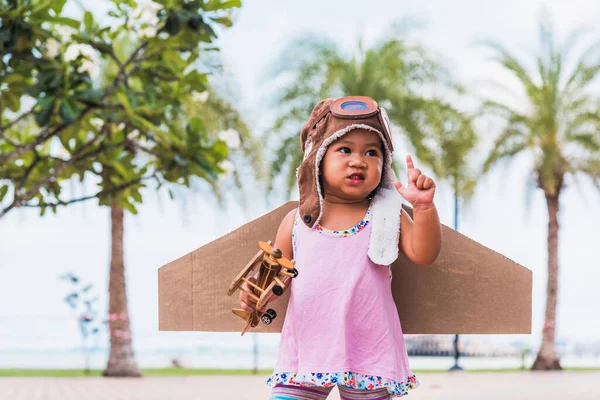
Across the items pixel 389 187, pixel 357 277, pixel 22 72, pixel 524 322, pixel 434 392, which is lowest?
pixel 434 392

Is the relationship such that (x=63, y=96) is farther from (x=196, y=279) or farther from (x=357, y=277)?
(x=357, y=277)

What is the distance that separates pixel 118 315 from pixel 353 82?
5.93 m

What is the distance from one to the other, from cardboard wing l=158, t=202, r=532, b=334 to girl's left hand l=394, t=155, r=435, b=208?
21.8 inches

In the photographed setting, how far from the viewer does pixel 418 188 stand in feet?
9.18

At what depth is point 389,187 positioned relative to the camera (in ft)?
10.2

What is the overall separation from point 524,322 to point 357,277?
3.06 feet

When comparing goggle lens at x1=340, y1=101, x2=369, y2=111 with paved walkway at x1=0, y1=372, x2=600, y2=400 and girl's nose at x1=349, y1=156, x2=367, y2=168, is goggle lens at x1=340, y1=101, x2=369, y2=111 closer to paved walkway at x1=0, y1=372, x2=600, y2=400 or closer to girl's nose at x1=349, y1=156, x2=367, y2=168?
girl's nose at x1=349, y1=156, x2=367, y2=168

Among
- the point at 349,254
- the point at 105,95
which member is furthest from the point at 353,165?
the point at 105,95

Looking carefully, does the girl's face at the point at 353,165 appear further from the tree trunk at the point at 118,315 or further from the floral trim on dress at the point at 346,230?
the tree trunk at the point at 118,315

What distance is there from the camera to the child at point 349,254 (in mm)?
2863

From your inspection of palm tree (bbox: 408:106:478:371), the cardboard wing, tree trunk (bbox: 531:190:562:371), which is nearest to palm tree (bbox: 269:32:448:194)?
palm tree (bbox: 408:106:478:371)

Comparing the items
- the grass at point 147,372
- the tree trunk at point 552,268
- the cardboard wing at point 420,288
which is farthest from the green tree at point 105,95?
the tree trunk at point 552,268

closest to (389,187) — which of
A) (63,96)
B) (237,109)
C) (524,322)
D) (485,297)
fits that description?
(485,297)

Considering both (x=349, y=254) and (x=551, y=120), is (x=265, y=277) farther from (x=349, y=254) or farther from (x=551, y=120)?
(x=551, y=120)
